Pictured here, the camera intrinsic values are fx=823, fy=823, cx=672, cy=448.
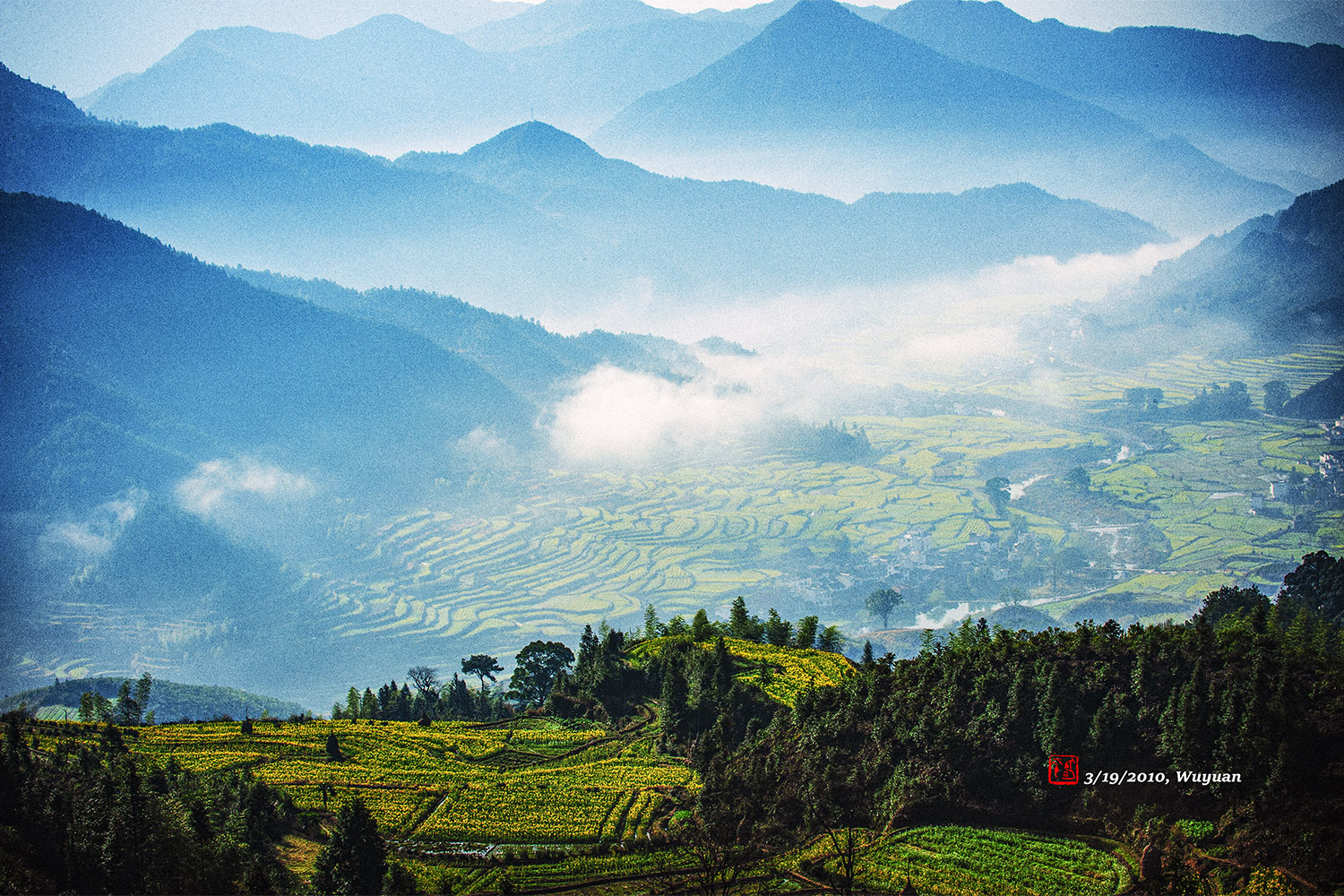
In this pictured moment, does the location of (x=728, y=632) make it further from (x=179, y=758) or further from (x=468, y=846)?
(x=179, y=758)

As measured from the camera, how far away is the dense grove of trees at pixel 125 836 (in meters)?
36.6

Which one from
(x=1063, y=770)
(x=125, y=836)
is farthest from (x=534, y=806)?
(x=1063, y=770)

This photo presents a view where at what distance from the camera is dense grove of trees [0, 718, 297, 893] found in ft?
120

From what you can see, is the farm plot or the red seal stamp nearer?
the farm plot

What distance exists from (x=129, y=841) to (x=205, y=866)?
11.5 ft

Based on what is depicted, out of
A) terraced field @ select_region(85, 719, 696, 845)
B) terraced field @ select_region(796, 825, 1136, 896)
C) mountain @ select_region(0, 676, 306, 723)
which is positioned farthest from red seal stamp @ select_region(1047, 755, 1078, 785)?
mountain @ select_region(0, 676, 306, 723)

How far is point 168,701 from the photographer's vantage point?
141750mm

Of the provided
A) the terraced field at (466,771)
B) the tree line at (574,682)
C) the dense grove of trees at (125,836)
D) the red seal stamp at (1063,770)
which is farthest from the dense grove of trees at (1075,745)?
the dense grove of trees at (125,836)

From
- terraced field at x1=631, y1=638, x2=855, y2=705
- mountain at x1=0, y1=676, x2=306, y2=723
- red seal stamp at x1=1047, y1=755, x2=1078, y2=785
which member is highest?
terraced field at x1=631, y1=638, x2=855, y2=705

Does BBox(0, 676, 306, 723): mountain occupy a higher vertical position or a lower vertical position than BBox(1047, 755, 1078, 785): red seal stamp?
lower

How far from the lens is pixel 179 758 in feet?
197

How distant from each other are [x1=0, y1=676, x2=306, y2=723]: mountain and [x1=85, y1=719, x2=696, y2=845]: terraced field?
68.3m

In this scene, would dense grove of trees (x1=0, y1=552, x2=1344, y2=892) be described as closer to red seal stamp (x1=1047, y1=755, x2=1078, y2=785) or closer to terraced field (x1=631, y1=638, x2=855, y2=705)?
red seal stamp (x1=1047, y1=755, x2=1078, y2=785)

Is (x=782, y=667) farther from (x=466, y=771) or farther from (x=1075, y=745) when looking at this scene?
(x=1075, y=745)
